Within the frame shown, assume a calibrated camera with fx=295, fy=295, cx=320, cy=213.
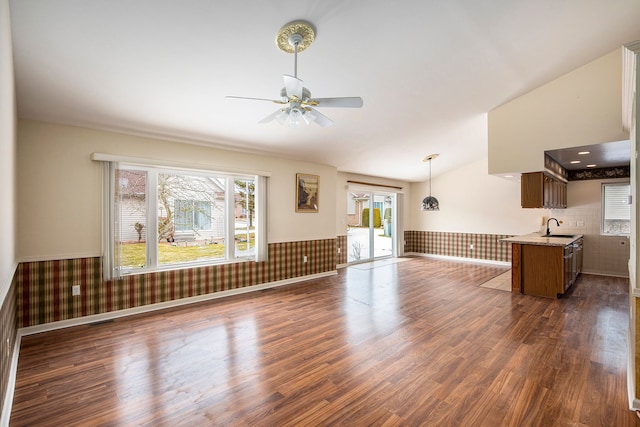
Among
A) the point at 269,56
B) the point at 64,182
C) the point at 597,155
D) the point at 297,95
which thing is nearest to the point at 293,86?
the point at 297,95

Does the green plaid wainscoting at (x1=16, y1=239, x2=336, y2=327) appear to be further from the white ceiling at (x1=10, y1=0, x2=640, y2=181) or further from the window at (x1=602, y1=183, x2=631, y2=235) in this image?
the window at (x1=602, y1=183, x2=631, y2=235)

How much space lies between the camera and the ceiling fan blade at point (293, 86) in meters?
2.15

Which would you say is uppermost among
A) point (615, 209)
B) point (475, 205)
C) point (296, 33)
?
point (296, 33)

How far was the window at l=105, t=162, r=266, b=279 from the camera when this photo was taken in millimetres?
3748

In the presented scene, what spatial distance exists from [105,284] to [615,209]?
8922 mm

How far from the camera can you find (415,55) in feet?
9.89

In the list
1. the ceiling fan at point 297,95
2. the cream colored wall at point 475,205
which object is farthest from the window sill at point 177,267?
the cream colored wall at point 475,205

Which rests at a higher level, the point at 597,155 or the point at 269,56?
the point at 269,56

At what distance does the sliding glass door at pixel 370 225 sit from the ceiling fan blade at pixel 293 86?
17.0 ft

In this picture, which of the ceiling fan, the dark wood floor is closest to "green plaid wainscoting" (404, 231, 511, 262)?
the dark wood floor

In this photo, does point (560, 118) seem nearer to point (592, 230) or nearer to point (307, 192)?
point (592, 230)

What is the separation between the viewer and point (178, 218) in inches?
171

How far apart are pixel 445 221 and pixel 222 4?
25.8ft

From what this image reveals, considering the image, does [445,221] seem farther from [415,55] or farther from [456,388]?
[456,388]
